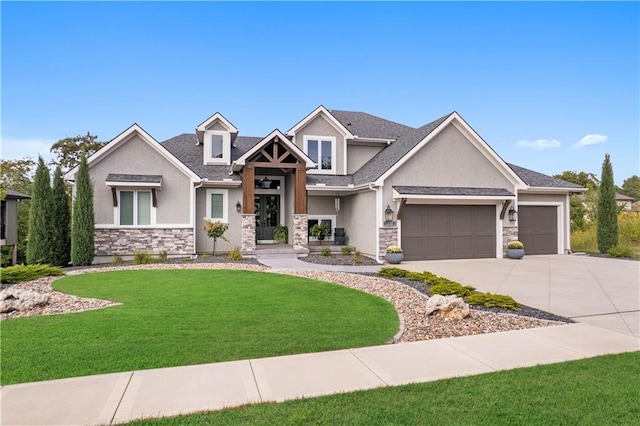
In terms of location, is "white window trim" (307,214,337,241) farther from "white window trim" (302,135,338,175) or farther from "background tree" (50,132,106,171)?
"background tree" (50,132,106,171)

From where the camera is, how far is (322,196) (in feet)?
61.8

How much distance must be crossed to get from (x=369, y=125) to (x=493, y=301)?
15.5m

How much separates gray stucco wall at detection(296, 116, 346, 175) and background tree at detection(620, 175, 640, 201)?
5993cm

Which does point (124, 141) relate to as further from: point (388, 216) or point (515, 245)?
point (515, 245)

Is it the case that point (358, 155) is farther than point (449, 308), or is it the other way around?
point (358, 155)

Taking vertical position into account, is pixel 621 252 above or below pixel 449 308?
above

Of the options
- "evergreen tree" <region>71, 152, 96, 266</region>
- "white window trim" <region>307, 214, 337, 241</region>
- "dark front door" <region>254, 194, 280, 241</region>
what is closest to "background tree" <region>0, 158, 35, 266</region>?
"evergreen tree" <region>71, 152, 96, 266</region>

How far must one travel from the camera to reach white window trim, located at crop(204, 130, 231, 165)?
59.8 ft

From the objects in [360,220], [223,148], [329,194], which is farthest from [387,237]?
[223,148]

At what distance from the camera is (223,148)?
18531 mm

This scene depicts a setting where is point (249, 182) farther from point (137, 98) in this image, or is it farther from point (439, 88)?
point (439, 88)

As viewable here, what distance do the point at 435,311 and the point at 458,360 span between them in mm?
2051

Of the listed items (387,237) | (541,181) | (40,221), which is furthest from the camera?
(541,181)

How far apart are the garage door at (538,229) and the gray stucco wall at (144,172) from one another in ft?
51.4
